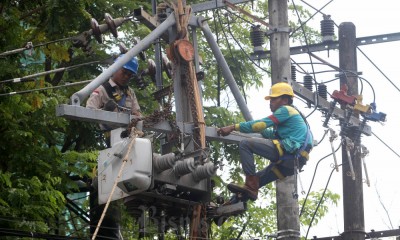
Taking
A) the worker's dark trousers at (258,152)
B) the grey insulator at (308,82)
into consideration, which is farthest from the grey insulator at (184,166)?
the grey insulator at (308,82)

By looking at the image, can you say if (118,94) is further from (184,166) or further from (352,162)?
(352,162)

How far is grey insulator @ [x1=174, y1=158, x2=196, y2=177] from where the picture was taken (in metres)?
15.8

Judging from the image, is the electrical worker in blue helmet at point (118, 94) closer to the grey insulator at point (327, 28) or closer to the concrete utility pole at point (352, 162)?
the concrete utility pole at point (352, 162)

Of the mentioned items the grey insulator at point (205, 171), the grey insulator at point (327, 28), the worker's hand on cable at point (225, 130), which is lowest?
the grey insulator at point (205, 171)

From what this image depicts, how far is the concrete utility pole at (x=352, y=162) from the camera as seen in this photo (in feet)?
66.7

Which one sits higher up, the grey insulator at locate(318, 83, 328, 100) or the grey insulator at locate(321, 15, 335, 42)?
the grey insulator at locate(321, 15, 335, 42)

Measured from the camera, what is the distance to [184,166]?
51.7ft

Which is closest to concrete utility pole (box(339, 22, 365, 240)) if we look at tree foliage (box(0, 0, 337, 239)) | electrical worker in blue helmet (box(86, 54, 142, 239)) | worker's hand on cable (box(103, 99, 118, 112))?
tree foliage (box(0, 0, 337, 239))

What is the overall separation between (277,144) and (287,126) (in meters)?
0.27

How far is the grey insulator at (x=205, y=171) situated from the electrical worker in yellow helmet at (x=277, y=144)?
3.09ft

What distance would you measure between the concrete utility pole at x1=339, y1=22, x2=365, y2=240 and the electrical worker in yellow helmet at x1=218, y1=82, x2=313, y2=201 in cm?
353

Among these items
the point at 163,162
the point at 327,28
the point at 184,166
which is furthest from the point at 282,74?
the point at 327,28

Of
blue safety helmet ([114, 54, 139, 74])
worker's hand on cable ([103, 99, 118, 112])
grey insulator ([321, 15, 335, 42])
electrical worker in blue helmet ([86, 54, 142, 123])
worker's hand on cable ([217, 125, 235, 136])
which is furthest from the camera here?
grey insulator ([321, 15, 335, 42])

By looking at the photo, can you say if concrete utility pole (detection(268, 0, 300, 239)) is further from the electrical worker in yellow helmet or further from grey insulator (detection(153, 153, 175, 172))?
grey insulator (detection(153, 153, 175, 172))
